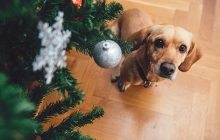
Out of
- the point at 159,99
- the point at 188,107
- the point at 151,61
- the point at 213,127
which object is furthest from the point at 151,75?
the point at 213,127

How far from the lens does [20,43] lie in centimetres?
59

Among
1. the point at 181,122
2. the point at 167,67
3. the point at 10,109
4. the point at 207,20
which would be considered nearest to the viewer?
the point at 10,109

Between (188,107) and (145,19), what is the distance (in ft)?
1.91

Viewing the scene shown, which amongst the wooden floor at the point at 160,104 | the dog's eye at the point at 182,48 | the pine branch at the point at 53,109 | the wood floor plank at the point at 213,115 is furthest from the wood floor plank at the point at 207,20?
the pine branch at the point at 53,109

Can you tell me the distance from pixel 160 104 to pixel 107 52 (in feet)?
2.93

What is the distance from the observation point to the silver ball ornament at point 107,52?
613 millimetres

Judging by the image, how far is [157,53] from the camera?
3.64 ft

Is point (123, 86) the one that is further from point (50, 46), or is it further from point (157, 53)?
point (50, 46)

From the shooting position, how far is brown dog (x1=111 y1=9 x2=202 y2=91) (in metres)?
1.08

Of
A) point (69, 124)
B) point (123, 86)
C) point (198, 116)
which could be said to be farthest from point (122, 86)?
point (69, 124)

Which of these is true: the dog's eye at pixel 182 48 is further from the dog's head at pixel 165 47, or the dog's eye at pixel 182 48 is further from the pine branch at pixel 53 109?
the pine branch at pixel 53 109

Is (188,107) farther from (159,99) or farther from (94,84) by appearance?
(94,84)

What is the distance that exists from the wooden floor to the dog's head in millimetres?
342

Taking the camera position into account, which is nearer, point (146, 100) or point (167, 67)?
point (167, 67)
